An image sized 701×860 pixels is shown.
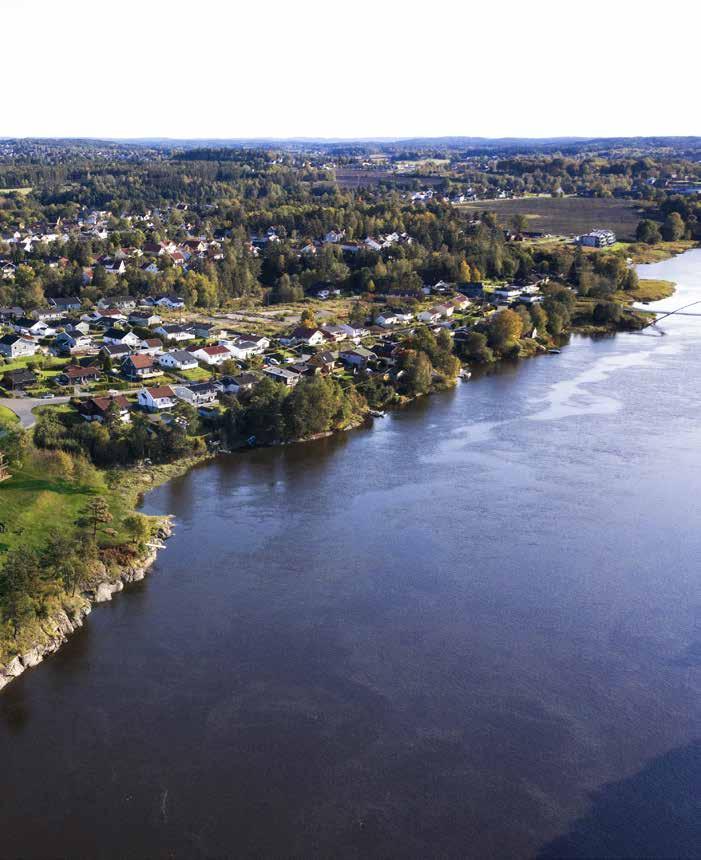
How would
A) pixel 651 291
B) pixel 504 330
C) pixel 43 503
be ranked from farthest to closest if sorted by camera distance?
pixel 651 291 < pixel 504 330 < pixel 43 503

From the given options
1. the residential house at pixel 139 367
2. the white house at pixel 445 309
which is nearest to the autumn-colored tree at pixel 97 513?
the residential house at pixel 139 367

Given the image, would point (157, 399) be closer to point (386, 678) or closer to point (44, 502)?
point (44, 502)

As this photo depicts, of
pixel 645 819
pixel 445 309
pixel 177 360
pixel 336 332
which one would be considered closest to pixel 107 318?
pixel 177 360

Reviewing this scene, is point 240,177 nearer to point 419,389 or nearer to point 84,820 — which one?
point 419,389

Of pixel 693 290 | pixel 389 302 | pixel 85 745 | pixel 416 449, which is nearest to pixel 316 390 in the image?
pixel 416 449

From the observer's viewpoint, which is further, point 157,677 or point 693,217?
point 693,217
